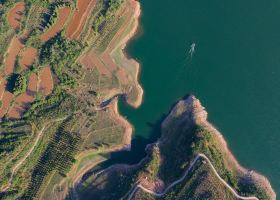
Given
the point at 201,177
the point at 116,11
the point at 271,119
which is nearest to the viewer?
the point at 201,177

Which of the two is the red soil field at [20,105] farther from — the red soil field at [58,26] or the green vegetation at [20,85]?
the red soil field at [58,26]

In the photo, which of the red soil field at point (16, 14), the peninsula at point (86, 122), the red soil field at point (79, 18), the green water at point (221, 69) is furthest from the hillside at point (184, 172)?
the red soil field at point (16, 14)

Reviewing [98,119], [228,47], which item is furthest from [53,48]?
[228,47]

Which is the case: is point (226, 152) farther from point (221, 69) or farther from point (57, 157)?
point (57, 157)

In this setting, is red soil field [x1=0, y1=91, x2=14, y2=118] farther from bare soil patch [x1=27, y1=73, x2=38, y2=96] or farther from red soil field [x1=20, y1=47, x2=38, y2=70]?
red soil field [x1=20, y1=47, x2=38, y2=70]

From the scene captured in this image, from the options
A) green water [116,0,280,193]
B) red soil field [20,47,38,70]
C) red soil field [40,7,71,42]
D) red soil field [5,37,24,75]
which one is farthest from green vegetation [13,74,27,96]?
green water [116,0,280,193]

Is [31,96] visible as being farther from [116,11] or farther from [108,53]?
[116,11]
